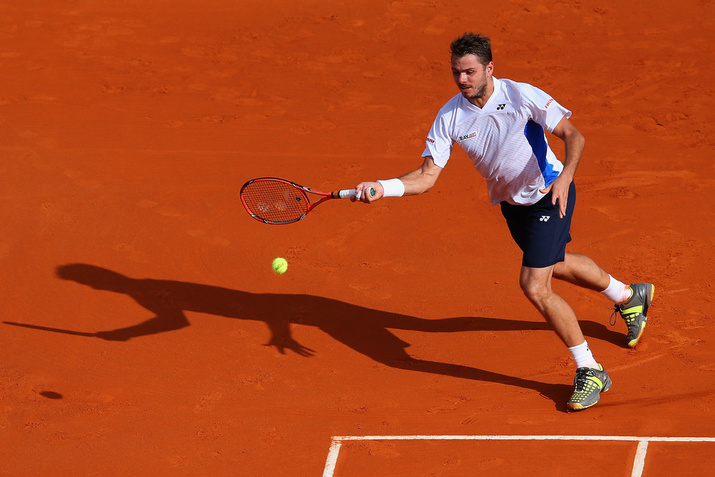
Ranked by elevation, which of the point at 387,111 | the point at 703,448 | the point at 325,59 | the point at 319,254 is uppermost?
the point at 325,59

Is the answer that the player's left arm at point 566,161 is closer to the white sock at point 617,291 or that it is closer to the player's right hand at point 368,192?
the player's right hand at point 368,192

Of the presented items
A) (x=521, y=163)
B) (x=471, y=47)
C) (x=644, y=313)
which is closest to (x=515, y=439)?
(x=644, y=313)

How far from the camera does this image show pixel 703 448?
527 cm

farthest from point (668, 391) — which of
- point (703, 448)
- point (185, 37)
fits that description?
point (185, 37)

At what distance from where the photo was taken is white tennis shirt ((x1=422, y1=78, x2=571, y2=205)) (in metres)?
5.38

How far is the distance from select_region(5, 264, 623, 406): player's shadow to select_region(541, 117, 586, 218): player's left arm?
160cm

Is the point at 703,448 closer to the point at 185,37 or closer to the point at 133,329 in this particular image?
the point at 133,329

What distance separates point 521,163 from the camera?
216 inches

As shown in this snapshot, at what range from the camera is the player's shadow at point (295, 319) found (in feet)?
21.4

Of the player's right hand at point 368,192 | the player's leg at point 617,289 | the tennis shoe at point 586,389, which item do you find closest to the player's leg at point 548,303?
the tennis shoe at point 586,389

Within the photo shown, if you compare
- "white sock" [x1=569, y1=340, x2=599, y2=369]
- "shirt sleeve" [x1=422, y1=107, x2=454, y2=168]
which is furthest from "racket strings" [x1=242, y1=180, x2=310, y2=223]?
"white sock" [x1=569, y1=340, x2=599, y2=369]

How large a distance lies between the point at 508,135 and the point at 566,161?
43cm

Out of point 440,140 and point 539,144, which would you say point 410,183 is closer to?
point 440,140

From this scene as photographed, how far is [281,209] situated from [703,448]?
11.1 ft
